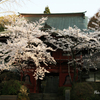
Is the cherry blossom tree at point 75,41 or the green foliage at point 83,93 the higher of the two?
the cherry blossom tree at point 75,41

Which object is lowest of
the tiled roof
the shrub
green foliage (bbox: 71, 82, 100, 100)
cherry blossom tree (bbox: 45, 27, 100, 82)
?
green foliage (bbox: 71, 82, 100, 100)

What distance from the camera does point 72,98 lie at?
9117mm

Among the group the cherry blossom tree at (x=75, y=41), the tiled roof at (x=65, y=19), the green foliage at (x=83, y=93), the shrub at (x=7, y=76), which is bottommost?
the green foliage at (x=83, y=93)

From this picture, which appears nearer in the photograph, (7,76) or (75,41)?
(75,41)

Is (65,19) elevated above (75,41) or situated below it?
above

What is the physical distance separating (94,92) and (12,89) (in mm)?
4981

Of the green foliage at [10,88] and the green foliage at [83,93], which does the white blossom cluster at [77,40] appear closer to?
the green foliage at [83,93]

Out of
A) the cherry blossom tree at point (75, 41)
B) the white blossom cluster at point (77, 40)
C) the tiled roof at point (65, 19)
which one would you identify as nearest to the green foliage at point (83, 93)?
the cherry blossom tree at point (75, 41)

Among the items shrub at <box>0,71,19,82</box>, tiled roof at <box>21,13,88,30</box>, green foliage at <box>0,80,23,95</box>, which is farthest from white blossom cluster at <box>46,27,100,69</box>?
tiled roof at <box>21,13,88,30</box>

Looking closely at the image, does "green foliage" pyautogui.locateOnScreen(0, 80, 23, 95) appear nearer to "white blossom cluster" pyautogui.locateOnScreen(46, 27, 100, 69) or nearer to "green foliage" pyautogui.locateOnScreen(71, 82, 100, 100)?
"green foliage" pyautogui.locateOnScreen(71, 82, 100, 100)

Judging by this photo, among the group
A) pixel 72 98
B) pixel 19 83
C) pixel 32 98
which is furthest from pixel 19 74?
pixel 72 98

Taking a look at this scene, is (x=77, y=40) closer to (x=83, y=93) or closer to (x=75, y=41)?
(x=75, y=41)

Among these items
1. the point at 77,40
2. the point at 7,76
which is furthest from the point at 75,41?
the point at 7,76

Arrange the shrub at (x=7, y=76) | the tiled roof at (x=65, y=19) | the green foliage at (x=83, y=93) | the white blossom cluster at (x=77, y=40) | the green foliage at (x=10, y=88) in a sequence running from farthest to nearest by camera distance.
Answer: the tiled roof at (x=65, y=19), the shrub at (x=7, y=76), the white blossom cluster at (x=77, y=40), the green foliage at (x=10, y=88), the green foliage at (x=83, y=93)
